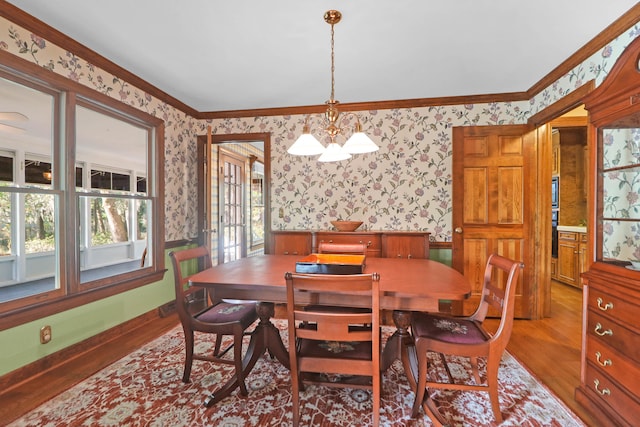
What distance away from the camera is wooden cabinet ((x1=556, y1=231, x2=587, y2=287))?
13.7ft

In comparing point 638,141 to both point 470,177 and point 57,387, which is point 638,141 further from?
point 57,387

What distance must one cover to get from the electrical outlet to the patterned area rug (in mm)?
483

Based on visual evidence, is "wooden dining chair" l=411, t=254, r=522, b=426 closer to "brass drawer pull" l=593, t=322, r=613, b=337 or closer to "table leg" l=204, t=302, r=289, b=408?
"brass drawer pull" l=593, t=322, r=613, b=337

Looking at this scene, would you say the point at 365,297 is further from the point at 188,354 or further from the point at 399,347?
the point at 188,354

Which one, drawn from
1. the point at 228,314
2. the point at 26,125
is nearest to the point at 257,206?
the point at 26,125

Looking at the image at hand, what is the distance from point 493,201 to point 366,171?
144 centimetres

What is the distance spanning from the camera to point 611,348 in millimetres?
1517

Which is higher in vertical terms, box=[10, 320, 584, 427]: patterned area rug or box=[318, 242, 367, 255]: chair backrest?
box=[318, 242, 367, 255]: chair backrest

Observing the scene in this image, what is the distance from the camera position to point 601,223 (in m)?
1.71

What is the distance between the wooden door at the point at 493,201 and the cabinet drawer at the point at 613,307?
5.13ft

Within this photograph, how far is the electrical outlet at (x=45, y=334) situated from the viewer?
6.91 feet

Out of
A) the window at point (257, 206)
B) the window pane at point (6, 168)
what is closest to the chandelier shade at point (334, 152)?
the window at point (257, 206)

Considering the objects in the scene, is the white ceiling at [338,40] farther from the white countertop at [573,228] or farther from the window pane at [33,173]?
Answer: the white countertop at [573,228]

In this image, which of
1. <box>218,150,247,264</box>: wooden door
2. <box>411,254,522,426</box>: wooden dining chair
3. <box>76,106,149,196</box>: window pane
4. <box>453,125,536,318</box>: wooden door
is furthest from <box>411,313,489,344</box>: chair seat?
<box>76,106,149,196</box>: window pane
